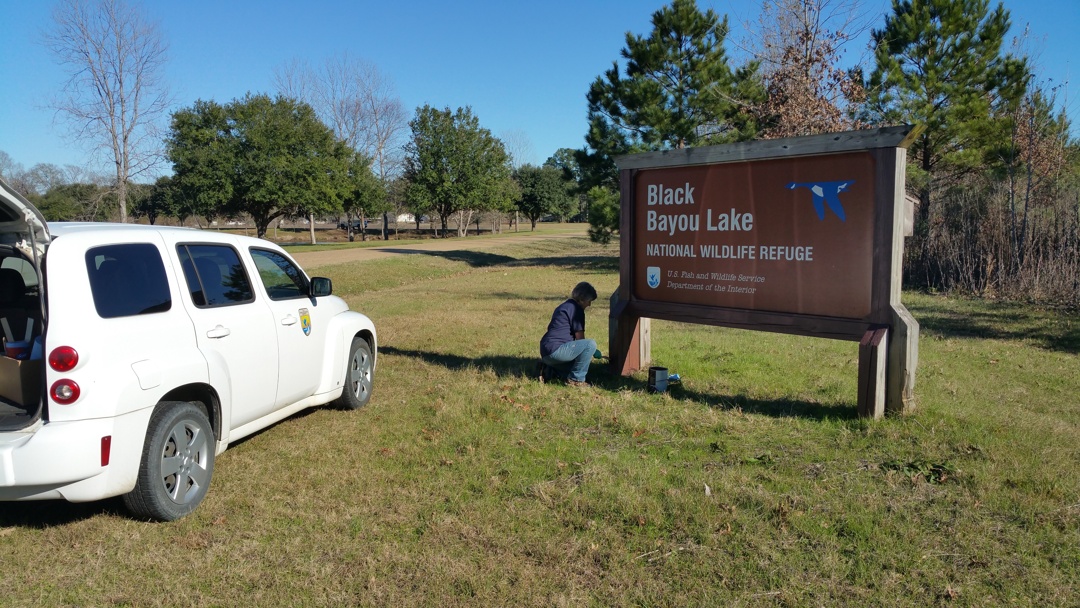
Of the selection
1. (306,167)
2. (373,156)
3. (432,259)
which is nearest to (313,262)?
(432,259)

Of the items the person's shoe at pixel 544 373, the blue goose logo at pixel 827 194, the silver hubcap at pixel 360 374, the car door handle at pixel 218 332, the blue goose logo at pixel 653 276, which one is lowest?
the person's shoe at pixel 544 373

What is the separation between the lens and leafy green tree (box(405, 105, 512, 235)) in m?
50.5

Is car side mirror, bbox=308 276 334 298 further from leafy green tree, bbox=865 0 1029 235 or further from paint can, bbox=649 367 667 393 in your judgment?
leafy green tree, bbox=865 0 1029 235

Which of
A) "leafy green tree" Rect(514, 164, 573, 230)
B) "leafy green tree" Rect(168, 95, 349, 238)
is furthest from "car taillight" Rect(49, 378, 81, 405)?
"leafy green tree" Rect(514, 164, 573, 230)

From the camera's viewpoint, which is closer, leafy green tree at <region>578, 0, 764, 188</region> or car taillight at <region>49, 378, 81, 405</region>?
car taillight at <region>49, 378, 81, 405</region>

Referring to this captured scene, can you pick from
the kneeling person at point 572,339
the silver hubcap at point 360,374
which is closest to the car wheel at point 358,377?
the silver hubcap at point 360,374

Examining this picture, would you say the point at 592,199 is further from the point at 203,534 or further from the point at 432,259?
the point at 203,534

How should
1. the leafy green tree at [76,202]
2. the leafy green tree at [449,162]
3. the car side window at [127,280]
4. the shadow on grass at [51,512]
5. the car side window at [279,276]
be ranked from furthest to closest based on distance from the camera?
the leafy green tree at [449,162] → the leafy green tree at [76,202] → the car side window at [279,276] → the shadow on grass at [51,512] → the car side window at [127,280]

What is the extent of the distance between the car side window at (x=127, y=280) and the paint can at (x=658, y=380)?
4.58 metres

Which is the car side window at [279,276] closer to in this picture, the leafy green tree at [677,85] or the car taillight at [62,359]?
the car taillight at [62,359]

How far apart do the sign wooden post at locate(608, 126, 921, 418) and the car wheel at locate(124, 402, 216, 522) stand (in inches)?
185

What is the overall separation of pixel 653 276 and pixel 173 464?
510 centimetres

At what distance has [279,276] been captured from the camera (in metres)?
6.07

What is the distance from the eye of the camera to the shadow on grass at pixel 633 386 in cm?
656
